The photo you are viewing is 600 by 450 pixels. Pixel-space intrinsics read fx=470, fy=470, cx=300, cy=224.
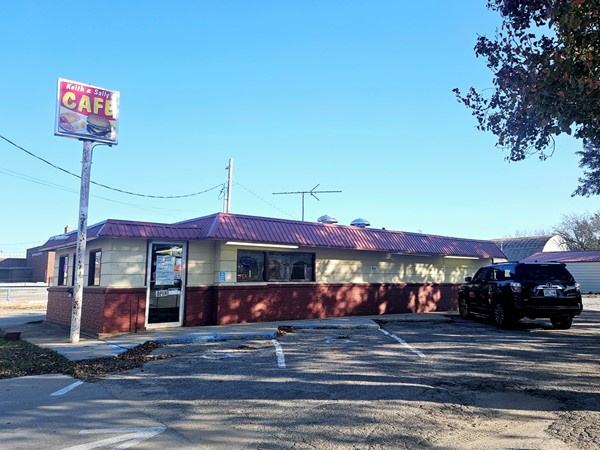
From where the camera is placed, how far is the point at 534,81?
6.87m

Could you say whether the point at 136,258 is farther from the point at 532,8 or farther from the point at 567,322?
the point at 567,322

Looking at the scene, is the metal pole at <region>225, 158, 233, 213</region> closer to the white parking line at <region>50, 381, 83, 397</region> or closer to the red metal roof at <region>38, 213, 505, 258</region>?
the red metal roof at <region>38, 213, 505, 258</region>

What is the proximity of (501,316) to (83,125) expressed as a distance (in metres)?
12.8

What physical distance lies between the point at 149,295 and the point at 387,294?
9733 mm

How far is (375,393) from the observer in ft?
21.8

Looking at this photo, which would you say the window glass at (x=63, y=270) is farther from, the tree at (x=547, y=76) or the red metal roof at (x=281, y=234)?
the tree at (x=547, y=76)

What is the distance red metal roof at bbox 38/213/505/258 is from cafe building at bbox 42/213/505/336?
42mm

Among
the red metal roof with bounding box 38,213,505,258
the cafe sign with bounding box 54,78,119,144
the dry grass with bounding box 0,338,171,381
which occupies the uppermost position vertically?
the cafe sign with bounding box 54,78,119,144

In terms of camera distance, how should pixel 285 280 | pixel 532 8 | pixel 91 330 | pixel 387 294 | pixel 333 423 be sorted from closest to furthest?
pixel 333 423 → pixel 532 8 → pixel 91 330 → pixel 285 280 → pixel 387 294

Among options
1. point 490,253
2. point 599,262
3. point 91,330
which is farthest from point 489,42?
point 599,262

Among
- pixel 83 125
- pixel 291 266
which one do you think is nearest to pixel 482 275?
pixel 291 266

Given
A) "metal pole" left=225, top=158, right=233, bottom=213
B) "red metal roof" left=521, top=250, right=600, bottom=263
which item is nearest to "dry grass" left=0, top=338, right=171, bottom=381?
"metal pole" left=225, top=158, right=233, bottom=213

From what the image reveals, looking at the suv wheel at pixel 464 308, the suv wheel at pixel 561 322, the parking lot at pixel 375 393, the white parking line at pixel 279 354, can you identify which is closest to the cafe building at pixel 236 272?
the suv wheel at pixel 464 308

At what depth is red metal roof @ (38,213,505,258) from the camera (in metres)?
13.2
